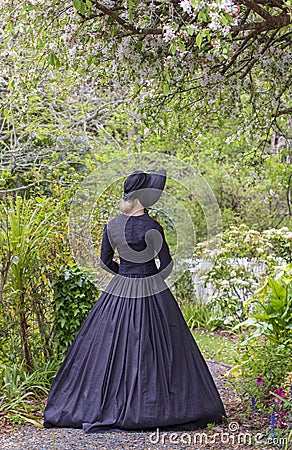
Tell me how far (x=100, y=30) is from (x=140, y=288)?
5.35 ft

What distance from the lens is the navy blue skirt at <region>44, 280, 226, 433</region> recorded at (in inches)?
151

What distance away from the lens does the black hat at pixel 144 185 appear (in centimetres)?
407

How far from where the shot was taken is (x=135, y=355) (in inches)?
154

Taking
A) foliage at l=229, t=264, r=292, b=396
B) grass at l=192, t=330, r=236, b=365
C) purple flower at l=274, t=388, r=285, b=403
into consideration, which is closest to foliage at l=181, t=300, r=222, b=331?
grass at l=192, t=330, r=236, b=365

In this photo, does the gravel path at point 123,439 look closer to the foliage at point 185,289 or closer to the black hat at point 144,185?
the black hat at point 144,185

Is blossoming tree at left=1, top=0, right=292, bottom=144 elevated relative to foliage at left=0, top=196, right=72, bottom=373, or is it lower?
elevated

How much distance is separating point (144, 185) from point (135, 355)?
1054 mm

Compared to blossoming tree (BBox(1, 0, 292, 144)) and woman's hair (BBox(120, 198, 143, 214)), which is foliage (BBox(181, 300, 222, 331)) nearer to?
blossoming tree (BBox(1, 0, 292, 144))

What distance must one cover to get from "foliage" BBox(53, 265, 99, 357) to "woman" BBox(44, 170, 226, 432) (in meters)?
0.72

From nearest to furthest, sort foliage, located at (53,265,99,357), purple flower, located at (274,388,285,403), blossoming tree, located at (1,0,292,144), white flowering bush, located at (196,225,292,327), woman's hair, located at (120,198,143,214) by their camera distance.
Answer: blossoming tree, located at (1,0,292,144) < purple flower, located at (274,388,285,403) < woman's hair, located at (120,198,143,214) < foliage, located at (53,265,99,357) < white flowering bush, located at (196,225,292,327)

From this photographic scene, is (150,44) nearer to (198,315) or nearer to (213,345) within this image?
(213,345)

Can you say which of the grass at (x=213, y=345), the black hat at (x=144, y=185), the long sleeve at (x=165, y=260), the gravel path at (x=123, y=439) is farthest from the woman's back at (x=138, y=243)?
the grass at (x=213, y=345)

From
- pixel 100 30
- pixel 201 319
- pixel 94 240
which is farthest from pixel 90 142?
pixel 100 30

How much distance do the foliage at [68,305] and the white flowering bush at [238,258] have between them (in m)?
1.19
